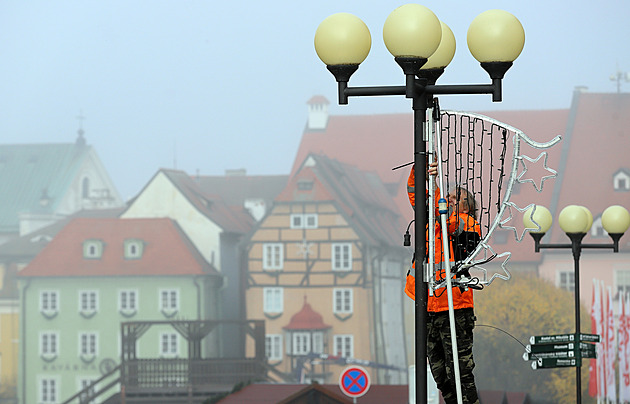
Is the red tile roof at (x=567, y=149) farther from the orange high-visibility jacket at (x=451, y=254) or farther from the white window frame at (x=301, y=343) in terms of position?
the orange high-visibility jacket at (x=451, y=254)

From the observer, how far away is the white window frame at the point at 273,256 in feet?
77.7

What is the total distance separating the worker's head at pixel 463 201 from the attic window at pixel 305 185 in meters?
20.2

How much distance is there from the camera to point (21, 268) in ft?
81.6

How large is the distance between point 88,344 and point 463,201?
21.8m

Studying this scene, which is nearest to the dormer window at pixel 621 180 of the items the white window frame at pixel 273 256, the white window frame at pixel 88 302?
the white window frame at pixel 273 256

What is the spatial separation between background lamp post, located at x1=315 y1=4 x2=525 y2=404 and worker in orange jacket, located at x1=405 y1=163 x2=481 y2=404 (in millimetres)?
181

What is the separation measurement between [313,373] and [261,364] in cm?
116

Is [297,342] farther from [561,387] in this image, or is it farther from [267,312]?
[561,387]

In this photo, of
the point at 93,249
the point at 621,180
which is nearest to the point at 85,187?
the point at 93,249

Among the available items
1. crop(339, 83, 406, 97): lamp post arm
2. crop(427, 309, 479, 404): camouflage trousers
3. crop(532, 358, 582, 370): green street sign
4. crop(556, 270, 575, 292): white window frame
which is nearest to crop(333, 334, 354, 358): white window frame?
crop(556, 270, 575, 292): white window frame

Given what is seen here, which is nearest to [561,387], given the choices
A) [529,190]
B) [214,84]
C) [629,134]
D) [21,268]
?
[529,190]

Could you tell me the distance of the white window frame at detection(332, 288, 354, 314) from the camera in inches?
919

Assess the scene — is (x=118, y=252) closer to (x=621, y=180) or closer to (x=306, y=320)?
(x=306, y=320)

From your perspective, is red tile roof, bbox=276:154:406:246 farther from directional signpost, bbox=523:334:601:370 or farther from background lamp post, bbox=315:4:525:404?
background lamp post, bbox=315:4:525:404
